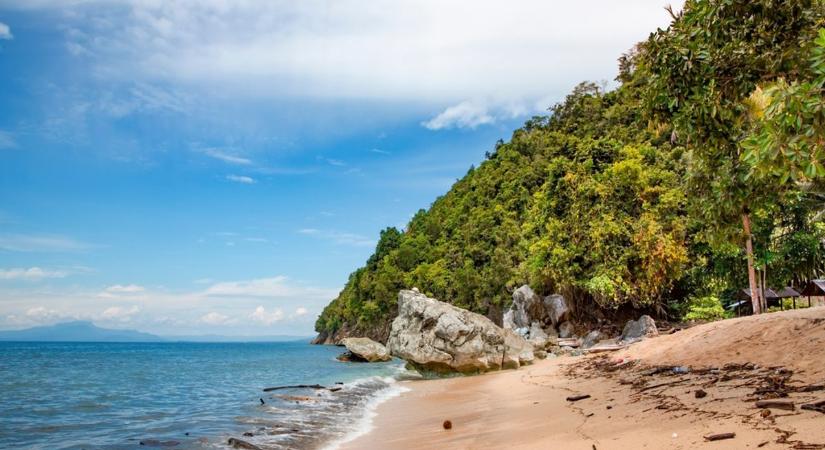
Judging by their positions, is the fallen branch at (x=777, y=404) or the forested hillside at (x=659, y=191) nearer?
the fallen branch at (x=777, y=404)

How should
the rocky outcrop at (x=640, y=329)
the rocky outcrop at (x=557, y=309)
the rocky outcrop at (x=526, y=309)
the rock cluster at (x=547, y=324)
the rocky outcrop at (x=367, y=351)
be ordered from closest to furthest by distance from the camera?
the rocky outcrop at (x=640, y=329) → the rock cluster at (x=547, y=324) → the rocky outcrop at (x=557, y=309) → the rocky outcrop at (x=367, y=351) → the rocky outcrop at (x=526, y=309)

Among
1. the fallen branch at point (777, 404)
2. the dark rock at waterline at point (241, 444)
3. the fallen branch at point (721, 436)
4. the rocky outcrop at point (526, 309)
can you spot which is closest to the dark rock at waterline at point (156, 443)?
the dark rock at waterline at point (241, 444)

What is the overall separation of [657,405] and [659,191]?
1083 inches

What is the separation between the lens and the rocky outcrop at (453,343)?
2375 centimetres

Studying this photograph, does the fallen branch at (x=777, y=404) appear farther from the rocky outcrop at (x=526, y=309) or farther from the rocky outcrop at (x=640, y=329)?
the rocky outcrop at (x=526, y=309)

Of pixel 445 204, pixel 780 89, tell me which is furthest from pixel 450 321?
pixel 445 204

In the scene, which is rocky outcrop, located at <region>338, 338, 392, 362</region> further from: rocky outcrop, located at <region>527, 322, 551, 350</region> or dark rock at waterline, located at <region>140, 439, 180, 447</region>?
dark rock at waterline, located at <region>140, 439, 180, 447</region>

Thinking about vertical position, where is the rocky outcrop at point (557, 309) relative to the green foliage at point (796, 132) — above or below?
below

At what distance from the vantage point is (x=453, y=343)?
78.1 ft

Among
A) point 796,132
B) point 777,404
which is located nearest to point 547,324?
point 777,404

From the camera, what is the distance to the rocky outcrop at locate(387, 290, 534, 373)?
2375cm

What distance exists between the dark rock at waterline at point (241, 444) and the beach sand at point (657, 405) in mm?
1833

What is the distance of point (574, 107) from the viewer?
72500 millimetres

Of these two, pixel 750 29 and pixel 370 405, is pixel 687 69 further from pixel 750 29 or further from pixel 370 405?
pixel 370 405
